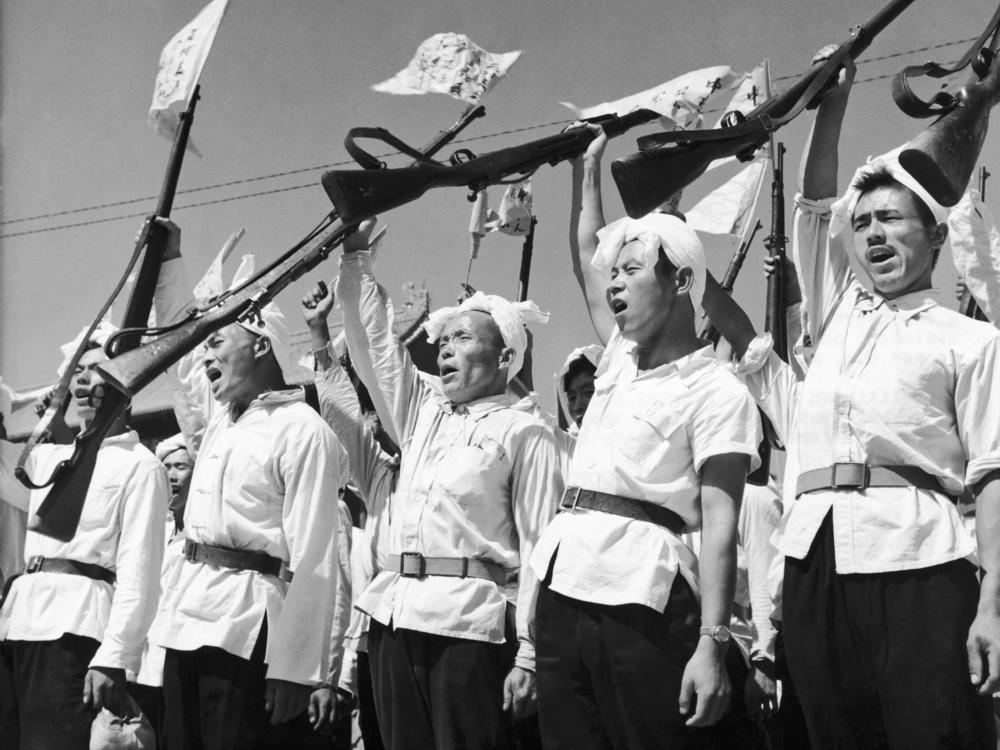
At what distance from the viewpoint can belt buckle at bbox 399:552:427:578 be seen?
4.40 meters

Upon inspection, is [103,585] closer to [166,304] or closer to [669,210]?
[166,304]

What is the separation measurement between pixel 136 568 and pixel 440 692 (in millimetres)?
1714

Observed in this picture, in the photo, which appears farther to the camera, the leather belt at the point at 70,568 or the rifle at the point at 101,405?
the leather belt at the point at 70,568

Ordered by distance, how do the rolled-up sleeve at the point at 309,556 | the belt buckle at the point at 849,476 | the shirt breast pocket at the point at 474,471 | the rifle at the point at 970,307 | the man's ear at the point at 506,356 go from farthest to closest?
the rifle at the point at 970,307, the man's ear at the point at 506,356, the rolled-up sleeve at the point at 309,556, the shirt breast pocket at the point at 474,471, the belt buckle at the point at 849,476

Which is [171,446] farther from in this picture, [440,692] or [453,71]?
[440,692]

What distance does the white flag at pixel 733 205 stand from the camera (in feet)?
20.3

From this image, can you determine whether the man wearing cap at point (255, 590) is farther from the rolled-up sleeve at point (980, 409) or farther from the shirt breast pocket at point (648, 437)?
the rolled-up sleeve at point (980, 409)

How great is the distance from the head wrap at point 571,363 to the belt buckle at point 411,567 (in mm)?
1446

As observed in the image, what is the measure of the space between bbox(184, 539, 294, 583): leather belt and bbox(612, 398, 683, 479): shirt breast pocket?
1784 mm

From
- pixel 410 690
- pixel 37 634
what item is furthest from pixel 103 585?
pixel 410 690

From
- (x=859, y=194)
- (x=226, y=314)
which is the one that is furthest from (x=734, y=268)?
(x=859, y=194)

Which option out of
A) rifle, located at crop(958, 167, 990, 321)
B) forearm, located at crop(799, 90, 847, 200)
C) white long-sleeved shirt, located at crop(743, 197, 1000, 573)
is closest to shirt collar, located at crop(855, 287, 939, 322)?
white long-sleeved shirt, located at crop(743, 197, 1000, 573)

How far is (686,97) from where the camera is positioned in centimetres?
530

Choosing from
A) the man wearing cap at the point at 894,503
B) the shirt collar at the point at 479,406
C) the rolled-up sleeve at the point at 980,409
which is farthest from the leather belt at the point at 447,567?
the rolled-up sleeve at the point at 980,409
